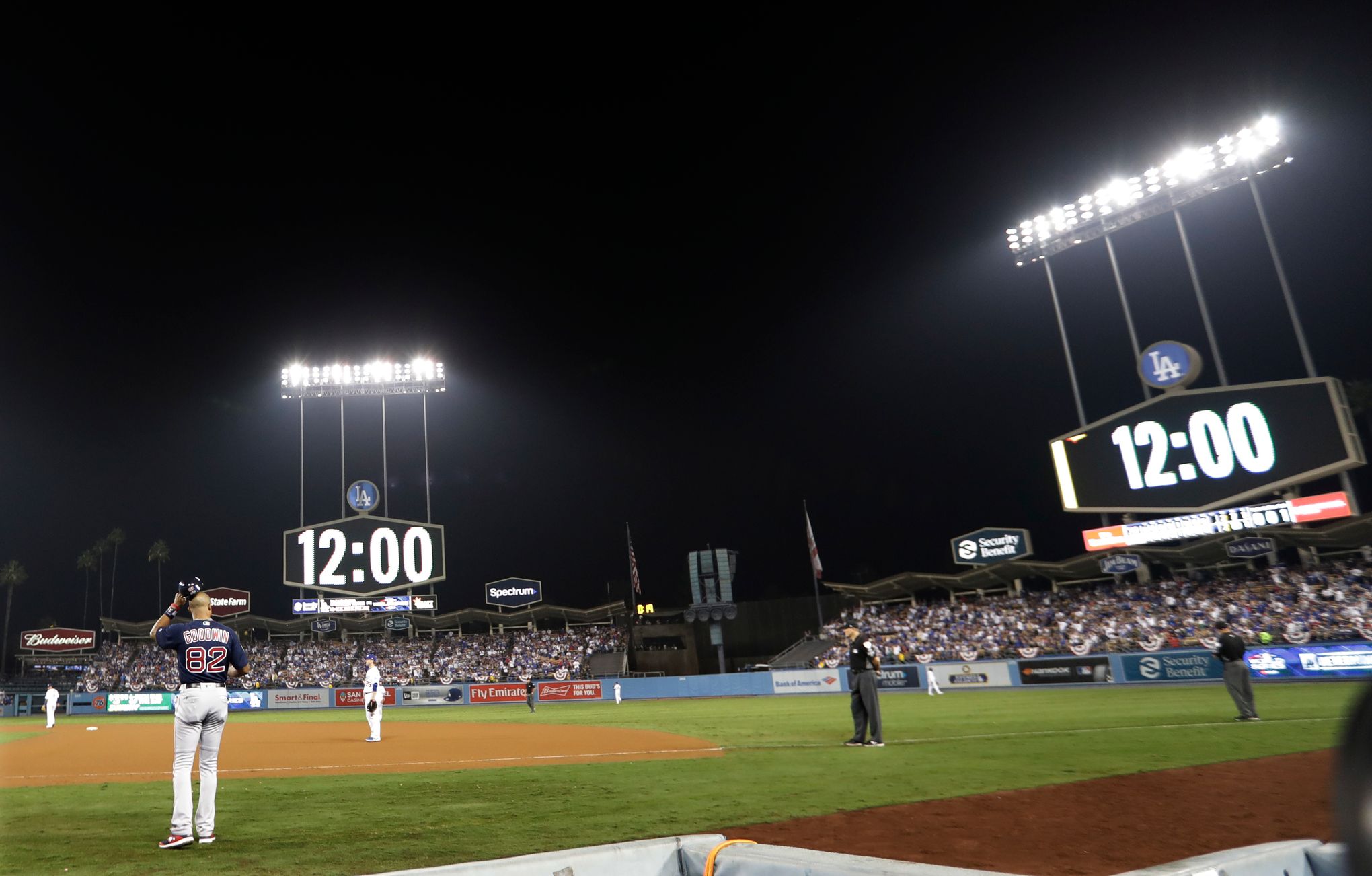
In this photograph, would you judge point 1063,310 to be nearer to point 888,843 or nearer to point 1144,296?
point 1144,296

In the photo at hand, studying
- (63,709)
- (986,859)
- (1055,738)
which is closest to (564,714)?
(1055,738)

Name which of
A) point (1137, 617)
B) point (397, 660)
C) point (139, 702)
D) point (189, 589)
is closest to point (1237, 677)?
point (189, 589)

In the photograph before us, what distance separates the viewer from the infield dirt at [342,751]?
13.7 meters

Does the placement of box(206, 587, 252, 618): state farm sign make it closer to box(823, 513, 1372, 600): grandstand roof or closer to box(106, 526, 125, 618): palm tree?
box(106, 526, 125, 618): palm tree

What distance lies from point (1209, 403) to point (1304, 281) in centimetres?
2014

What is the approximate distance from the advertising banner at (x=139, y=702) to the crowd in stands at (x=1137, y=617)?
3903 cm

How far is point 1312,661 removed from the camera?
2534 centimetres

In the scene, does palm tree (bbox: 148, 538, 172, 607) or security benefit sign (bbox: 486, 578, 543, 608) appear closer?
security benefit sign (bbox: 486, 578, 543, 608)

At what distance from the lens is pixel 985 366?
58.2m

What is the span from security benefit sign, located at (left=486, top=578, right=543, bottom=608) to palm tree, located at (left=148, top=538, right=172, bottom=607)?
43.5 metres

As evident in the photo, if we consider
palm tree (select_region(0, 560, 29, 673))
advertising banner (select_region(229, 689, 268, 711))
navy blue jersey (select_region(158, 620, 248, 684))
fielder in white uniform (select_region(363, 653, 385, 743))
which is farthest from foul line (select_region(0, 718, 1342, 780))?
palm tree (select_region(0, 560, 29, 673))

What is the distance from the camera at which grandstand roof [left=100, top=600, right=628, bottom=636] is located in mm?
56375

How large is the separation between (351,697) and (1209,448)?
44.3 m

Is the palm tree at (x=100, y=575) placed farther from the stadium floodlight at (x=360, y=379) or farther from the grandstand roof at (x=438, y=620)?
the stadium floodlight at (x=360, y=379)
